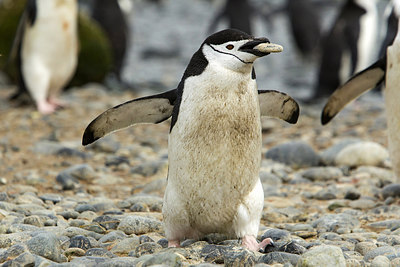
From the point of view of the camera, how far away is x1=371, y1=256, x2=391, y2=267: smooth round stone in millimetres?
3100

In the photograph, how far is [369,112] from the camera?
9.60m

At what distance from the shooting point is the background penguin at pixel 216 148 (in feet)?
11.0

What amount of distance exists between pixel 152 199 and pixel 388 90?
6.01 ft

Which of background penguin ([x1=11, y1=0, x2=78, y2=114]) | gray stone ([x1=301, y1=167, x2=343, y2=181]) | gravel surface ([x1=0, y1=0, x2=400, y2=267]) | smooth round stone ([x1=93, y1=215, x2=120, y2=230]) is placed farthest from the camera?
background penguin ([x1=11, y1=0, x2=78, y2=114])

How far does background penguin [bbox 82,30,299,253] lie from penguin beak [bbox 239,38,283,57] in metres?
0.04

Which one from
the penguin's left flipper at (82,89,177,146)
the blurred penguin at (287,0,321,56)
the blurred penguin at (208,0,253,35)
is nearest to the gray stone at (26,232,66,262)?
the penguin's left flipper at (82,89,177,146)

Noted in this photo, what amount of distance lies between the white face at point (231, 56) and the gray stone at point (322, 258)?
92cm

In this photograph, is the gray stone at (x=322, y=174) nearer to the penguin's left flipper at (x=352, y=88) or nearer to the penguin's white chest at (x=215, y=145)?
the penguin's left flipper at (x=352, y=88)

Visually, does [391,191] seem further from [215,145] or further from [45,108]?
[45,108]

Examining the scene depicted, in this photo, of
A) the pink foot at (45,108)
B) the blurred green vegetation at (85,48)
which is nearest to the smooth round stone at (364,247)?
the pink foot at (45,108)

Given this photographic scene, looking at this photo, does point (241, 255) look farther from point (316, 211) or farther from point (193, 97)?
point (316, 211)

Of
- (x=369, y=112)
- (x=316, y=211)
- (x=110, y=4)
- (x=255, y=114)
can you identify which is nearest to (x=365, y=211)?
(x=316, y=211)

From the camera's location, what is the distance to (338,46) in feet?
38.9

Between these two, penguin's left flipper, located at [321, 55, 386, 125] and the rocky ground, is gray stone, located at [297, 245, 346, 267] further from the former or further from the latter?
penguin's left flipper, located at [321, 55, 386, 125]
